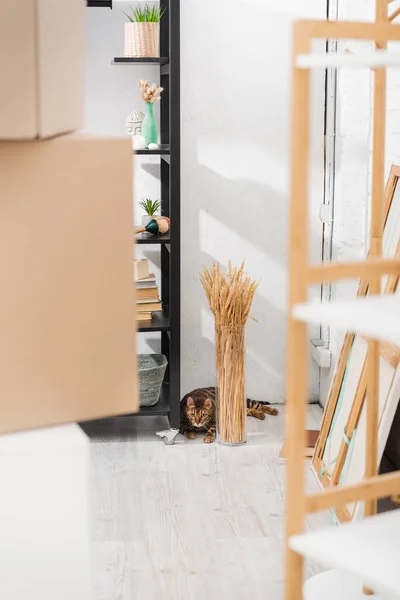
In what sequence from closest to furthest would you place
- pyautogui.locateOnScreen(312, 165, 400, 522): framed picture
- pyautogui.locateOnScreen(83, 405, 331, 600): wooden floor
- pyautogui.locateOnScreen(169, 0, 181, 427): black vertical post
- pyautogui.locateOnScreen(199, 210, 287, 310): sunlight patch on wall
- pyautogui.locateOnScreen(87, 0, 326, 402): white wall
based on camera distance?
pyautogui.locateOnScreen(83, 405, 331, 600): wooden floor
pyautogui.locateOnScreen(312, 165, 400, 522): framed picture
pyautogui.locateOnScreen(169, 0, 181, 427): black vertical post
pyautogui.locateOnScreen(87, 0, 326, 402): white wall
pyautogui.locateOnScreen(199, 210, 287, 310): sunlight patch on wall

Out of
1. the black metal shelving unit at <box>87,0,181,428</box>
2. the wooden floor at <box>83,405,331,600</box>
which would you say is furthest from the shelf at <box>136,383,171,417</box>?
the wooden floor at <box>83,405,331,600</box>

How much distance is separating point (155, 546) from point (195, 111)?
2.08 m

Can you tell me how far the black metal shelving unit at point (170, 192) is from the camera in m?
3.67

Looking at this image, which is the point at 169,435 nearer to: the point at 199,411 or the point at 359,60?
the point at 199,411

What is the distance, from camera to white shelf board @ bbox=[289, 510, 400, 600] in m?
1.66

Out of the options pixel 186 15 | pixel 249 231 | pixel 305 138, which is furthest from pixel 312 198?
pixel 305 138

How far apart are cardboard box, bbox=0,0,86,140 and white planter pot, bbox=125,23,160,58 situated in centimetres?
235

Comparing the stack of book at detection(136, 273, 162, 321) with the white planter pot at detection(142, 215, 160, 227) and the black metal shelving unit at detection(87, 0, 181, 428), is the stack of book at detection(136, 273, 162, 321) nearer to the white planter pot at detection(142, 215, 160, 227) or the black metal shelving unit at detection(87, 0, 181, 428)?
the black metal shelving unit at detection(87, 0, 181, 428)

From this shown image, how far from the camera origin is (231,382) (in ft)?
12.2

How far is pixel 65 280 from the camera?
144cm

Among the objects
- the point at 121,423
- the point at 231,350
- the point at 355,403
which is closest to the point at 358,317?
the point at 355,403

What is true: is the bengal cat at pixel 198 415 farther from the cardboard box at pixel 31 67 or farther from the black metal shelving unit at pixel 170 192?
the cardboard box at pixel 31 67

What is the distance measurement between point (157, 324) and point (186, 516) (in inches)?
38.7

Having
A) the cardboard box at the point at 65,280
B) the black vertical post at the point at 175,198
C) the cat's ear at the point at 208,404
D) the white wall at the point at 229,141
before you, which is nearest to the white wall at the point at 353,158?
the white wall at the point at 229,141
